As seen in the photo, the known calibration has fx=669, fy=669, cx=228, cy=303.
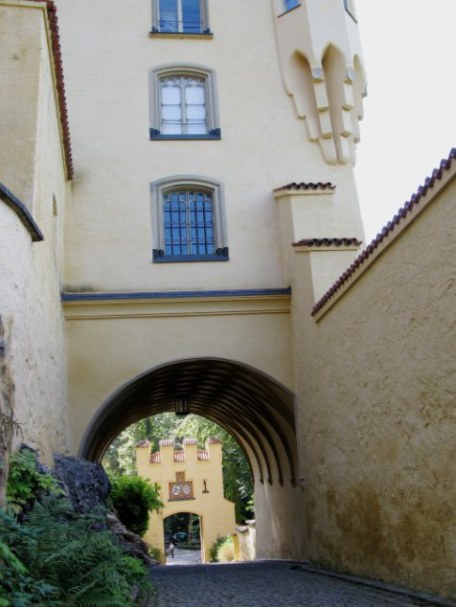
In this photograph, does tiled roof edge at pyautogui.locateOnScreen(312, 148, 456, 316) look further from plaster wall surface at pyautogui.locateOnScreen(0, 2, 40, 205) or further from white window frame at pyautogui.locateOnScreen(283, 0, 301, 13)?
white window frame at pyautogui.locateOnScreen(283, 0, 301, 13)

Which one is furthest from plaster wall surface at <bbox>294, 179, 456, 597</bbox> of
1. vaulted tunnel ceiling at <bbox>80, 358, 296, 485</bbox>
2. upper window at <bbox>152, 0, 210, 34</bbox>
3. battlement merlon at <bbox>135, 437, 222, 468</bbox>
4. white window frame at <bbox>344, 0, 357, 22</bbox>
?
battlement merlon at <bbox>135, 437, 222, 468</bbox>

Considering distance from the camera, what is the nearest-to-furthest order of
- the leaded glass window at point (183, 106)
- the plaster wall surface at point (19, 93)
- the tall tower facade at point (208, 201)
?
the plaster wall surface at point (19, 93) < the tall tower facade at point (208, 201) < the leaded glass window at point (183, 106)

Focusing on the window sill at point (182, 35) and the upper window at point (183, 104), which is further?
the window sill at point (182, 35)

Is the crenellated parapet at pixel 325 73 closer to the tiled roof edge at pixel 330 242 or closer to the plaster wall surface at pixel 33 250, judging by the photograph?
the tiled roof edge at pixel 330 242

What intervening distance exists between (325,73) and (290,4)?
184cm

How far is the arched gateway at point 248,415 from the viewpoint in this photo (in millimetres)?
12430

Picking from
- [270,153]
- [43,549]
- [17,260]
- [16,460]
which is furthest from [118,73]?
[43,549]

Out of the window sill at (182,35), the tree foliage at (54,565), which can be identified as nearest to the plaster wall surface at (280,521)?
the tree foliage at (54,565)

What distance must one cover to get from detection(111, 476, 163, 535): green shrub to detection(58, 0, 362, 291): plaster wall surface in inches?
365

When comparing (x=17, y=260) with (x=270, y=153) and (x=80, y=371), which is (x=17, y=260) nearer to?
(x=80, y=371)

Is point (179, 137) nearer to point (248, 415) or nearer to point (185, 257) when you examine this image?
point (185, 257)

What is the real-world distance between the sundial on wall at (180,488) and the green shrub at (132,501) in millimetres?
9471

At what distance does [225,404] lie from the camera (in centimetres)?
1722

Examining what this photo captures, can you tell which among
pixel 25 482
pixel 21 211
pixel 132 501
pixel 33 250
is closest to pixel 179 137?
pixel 33 250
